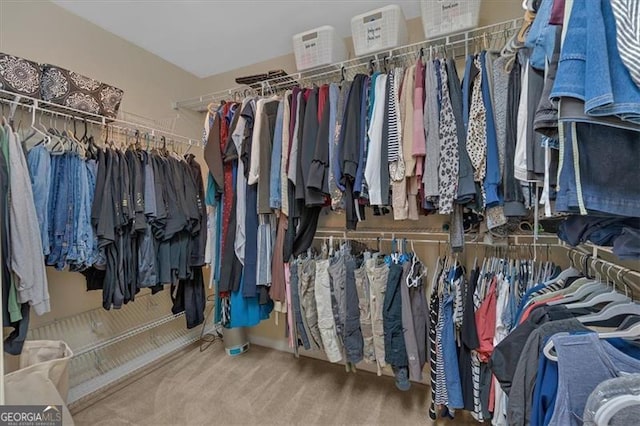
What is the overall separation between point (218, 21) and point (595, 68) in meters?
2.26

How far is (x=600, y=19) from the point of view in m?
0.62

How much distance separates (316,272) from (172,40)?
213 centimetres

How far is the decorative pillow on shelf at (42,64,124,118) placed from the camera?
Result: 5.55 ft

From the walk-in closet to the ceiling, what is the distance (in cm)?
2

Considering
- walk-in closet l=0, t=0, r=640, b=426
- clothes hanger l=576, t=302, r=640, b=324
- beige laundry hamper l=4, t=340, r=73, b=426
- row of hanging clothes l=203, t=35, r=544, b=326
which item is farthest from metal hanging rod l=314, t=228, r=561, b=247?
beige laundry hamper l=4, t=340, r=73, b=426

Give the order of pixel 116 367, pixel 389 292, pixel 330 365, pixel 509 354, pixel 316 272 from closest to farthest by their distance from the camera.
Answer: pixel 509 354
pixel 389 292
pixel 316 272
pixel 116 367
pixel 330 365

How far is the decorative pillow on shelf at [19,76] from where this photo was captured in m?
1.51

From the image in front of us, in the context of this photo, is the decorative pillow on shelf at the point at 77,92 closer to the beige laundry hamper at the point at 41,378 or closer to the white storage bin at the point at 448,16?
the beige laundry hamper at the point at 41,378

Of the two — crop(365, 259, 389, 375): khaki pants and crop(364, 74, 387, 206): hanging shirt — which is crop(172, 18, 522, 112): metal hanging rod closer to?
crop(364, 74, 387, 206): hanging shirt

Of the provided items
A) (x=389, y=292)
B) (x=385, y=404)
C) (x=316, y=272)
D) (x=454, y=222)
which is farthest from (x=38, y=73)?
(x=385, y=404)

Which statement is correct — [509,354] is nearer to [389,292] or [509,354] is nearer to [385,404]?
[389,292]

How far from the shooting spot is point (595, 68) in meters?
0.61

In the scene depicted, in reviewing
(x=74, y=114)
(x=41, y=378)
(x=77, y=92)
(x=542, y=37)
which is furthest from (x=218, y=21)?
(x=41, y=378)

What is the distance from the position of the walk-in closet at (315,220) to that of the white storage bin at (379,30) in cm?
1
